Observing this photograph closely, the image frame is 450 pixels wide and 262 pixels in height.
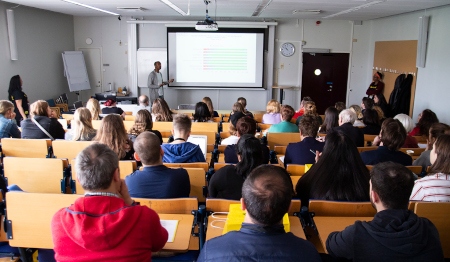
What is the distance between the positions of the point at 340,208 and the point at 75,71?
34.5 ft

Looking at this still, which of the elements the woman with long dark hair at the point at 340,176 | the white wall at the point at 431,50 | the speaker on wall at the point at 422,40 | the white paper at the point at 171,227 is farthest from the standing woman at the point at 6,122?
the speaker on wall at the point at 422,40

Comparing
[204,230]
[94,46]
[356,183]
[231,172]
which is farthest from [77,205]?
[94,46]

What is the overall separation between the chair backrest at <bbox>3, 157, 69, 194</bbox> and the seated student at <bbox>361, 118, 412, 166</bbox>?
3.07 meters

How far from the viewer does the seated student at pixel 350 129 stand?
16.8 ft

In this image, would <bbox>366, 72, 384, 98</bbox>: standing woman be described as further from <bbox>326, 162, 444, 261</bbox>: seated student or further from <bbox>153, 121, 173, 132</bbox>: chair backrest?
<bbox>326, 162, 444, 261</bbox>: seated student

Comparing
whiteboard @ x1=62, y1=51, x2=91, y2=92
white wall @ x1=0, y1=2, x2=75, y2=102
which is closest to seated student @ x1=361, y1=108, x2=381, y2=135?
white wall @ x1=0, y1=2, x2=75, y2=102

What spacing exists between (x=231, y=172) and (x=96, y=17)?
34.8 ft

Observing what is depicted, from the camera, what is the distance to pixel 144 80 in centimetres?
1184

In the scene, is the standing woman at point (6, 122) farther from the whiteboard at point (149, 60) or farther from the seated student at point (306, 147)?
the whiteboard at point (149, 60)

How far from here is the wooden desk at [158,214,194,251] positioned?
2188mm

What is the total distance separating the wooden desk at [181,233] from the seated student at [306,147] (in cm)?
177

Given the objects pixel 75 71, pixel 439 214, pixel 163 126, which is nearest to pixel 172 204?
pixel 439 214

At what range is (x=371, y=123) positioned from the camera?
6.00 meters

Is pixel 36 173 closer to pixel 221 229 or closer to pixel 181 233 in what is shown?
pixel 181 233
